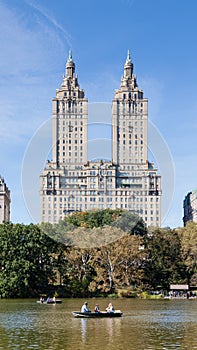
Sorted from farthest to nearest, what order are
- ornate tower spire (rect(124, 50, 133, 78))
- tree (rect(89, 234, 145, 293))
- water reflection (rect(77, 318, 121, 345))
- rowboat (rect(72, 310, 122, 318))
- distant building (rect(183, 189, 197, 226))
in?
ornate tower spire (rect(124, 50, 133, 78))
distant building (rect(183, 189, 197, 226))
tree (rect(89, 234, 145, 293))
rowboat (rect(72, 310, 122, 318))
water reflection (rect(77, 318, 121, 345))

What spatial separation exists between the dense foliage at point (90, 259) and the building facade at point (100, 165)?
4077 mm

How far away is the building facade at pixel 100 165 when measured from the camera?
308ft

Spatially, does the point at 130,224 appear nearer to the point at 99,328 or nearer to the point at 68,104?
the point at 99,328

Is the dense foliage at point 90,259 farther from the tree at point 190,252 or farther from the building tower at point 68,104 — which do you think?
the building tower at point 68,104

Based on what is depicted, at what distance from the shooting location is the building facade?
93938mm

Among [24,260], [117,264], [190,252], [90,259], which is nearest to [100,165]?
[90,259]

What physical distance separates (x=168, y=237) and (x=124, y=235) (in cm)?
803

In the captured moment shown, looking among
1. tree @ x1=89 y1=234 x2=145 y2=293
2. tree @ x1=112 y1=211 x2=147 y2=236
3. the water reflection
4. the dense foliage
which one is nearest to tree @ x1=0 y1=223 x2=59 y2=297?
the dense foliage

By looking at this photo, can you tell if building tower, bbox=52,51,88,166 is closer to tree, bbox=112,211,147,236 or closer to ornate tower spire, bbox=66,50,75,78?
ornate tower spire, bbox=66,50,75,78

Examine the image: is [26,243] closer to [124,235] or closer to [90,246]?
[90,246]

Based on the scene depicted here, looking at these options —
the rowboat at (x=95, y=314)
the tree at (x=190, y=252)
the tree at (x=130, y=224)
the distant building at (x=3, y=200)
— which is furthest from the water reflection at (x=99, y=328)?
the distant building at (x=3, y=200)

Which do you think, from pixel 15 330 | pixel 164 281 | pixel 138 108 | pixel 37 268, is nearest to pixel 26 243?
pixel 37 268

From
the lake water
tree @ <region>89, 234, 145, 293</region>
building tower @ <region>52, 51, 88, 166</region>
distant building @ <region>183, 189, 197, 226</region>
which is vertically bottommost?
the lake water

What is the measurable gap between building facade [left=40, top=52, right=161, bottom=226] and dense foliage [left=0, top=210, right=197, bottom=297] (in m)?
4.08
